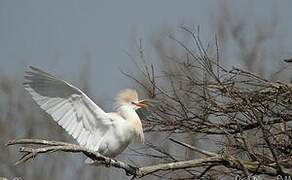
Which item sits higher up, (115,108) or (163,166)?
(115,108)

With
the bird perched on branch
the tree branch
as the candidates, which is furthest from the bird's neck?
the tree branch

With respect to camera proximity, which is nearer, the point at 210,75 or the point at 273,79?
the point at 210,75

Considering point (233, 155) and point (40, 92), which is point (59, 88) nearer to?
point (40, 92)

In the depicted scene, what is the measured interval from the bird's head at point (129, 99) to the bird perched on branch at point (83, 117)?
64 millimetres

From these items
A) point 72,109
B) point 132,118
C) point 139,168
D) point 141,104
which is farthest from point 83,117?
point 139,168

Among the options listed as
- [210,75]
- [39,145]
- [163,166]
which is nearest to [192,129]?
[210,75]

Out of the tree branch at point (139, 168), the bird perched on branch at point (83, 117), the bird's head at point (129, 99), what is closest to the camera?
the tree branch at point (139, 168)

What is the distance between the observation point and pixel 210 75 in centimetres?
421

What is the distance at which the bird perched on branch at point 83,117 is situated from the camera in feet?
13.8

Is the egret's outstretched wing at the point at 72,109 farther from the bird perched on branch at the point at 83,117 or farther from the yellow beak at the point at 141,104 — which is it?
the yellow beak at the point at 141,104

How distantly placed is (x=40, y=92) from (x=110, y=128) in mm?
480

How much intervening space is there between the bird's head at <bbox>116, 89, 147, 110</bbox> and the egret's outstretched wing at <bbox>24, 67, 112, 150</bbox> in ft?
0.55

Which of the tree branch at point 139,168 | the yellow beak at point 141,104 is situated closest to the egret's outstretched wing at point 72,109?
the yellow beak at point 141,104

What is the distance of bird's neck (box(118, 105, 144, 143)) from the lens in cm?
427
